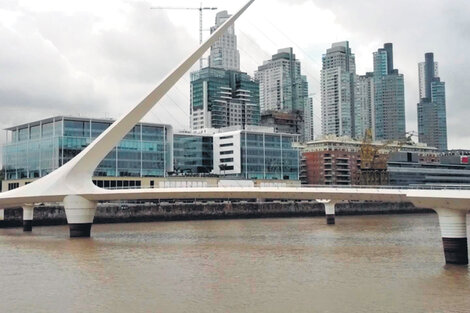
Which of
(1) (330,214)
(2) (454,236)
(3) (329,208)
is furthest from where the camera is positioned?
(3) (329,208)

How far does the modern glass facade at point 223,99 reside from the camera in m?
155

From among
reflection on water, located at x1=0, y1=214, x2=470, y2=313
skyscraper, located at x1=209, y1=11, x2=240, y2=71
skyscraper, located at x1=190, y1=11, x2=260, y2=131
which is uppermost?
skyscraper, located at x1=209, y1=11, x2=240, y2=71

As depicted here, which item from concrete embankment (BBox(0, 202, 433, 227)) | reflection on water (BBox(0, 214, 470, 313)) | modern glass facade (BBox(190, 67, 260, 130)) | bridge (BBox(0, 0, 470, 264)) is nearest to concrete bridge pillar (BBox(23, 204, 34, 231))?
bridge (BBox(0, 0, 470, 264))

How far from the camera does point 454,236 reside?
23875 mm

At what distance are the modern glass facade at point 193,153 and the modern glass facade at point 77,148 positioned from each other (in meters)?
7.12

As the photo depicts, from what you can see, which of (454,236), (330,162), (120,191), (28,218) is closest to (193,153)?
(330,162)

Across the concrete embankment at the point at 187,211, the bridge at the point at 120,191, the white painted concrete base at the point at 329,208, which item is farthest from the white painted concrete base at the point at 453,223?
the concrete embankment at the point at 187,211

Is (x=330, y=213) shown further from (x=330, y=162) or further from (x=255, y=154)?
(x=330, y=162)

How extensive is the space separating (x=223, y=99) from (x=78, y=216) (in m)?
120

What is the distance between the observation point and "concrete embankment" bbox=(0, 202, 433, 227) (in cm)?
5444

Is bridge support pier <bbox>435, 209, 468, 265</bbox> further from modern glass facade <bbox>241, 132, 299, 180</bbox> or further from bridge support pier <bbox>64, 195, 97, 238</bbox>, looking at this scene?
modern glass facade <bbox>241, 132, 299, 180</bbox>

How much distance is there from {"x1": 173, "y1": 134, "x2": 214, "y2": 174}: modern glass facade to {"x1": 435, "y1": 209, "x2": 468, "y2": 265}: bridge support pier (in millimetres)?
68033

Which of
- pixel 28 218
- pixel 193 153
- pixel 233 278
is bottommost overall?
pixel 233 278

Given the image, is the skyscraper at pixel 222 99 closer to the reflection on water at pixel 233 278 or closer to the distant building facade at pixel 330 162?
the distant building facade at pixel 330 162
